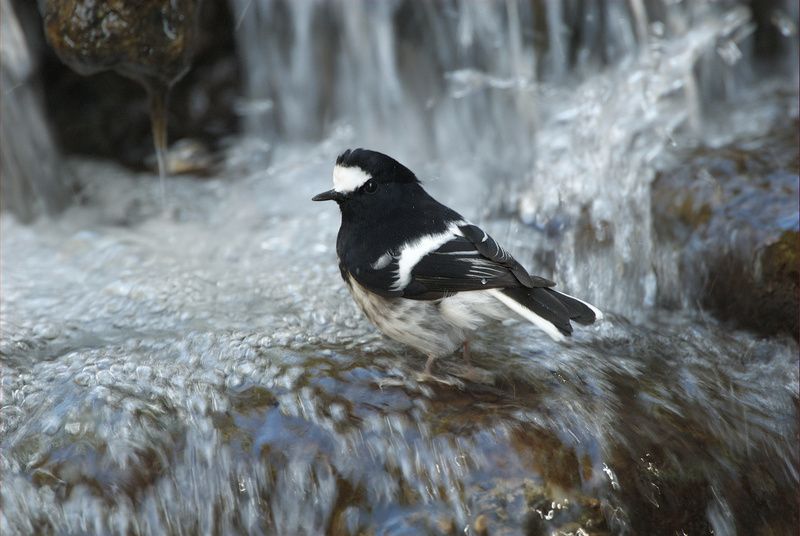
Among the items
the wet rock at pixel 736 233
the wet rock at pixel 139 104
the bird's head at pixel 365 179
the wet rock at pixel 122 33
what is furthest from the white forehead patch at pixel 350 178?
the wet rock at pixel 139 104

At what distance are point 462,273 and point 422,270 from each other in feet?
0.45

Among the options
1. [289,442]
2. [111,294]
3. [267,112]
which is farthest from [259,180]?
[289,442]

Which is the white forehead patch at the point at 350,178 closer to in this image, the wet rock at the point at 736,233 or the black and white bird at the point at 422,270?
the black and white bird at the point at 422,270

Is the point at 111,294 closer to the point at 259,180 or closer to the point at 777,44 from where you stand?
the point at 259,180

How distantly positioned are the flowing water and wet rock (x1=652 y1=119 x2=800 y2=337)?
0.28ft

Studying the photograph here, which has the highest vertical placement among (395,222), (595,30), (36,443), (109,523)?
(595,30)

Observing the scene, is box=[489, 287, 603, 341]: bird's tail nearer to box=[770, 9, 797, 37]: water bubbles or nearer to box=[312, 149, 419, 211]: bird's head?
box=[312, 149, 419, 211]: bird's head

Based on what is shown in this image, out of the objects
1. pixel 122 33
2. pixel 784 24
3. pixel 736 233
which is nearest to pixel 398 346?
pixel 736 233

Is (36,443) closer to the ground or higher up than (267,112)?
closer to the ground

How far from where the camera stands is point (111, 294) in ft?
13.7

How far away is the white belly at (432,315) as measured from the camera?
298 centimetres

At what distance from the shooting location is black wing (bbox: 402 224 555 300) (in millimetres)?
2910

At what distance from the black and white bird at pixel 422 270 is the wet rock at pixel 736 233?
1.44 m

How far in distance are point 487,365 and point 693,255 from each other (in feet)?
4.89
